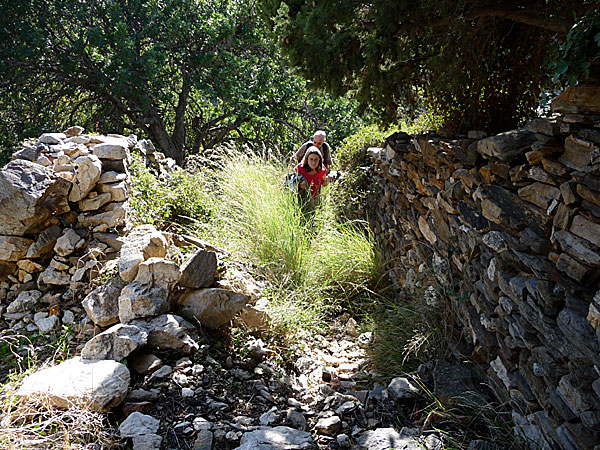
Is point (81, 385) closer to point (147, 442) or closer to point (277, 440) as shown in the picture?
point (147, 442)

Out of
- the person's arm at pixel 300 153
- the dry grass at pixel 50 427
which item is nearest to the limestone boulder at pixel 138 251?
the dry grass at pixel 50 427

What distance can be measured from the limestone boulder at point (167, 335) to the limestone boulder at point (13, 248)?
5.01 ft

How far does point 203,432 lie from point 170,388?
41 centimetres

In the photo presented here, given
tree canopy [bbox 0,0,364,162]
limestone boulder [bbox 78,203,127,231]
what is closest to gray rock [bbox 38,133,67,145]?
limestone boulder [bbox 78,203,127,231]

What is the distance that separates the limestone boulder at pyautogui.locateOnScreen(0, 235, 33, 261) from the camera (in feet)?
11.8

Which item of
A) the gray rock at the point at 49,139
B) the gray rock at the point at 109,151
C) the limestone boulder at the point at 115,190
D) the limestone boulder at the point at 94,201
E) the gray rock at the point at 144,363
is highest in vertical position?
the gray rock at the point at 49,139

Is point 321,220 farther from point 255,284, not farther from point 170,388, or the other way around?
point 170,388

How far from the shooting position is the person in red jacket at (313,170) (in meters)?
5.48

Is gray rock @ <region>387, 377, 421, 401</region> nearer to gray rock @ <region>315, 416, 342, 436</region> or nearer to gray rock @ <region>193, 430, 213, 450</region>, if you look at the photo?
gray rock @ <region>315, 416, 342, 436</region>

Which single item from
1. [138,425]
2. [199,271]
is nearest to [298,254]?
[199,271]

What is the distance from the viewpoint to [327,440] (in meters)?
2.41

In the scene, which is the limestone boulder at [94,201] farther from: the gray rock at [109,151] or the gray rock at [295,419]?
the gray rock at [295,419]

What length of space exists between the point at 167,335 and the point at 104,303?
62 centimetres

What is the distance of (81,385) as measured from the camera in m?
2.32
